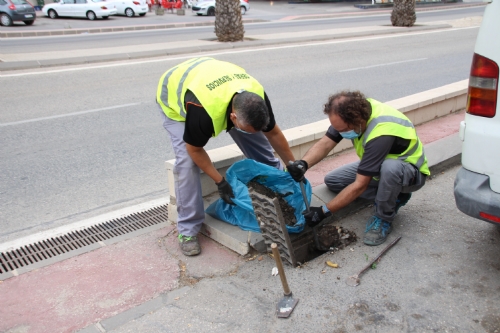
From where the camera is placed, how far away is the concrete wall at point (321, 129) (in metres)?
4.03

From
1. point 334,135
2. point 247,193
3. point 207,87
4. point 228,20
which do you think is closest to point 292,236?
point 247,193

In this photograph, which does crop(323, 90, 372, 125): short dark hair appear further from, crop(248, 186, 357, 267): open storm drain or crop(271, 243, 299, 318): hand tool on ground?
crop(271, 243, 299, 318): hand tool on ground

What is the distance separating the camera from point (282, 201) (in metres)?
3.76

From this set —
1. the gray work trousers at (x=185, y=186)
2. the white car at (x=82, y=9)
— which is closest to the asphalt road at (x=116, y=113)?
the gray work trousers at (x=185, y=186)

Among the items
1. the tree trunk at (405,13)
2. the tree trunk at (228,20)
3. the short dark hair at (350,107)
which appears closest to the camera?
the short dark hair at (350,107)

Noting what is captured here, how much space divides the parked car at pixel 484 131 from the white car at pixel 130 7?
27461 mm

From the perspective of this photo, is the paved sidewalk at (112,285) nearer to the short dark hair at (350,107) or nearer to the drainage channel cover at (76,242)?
the drainage channel cover at (76,242)

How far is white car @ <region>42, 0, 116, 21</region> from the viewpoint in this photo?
2575 cm

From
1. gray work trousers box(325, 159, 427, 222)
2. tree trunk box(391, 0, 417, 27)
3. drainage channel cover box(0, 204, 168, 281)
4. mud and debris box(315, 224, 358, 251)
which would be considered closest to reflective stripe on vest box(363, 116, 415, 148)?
gray work trousers box(325, 159, 427, 222)

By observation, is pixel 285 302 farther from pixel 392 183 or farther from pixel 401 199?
pixel 401 199

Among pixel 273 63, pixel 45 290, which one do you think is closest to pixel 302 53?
pixel 273 63

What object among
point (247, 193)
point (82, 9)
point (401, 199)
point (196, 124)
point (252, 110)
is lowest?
point (401, 199)

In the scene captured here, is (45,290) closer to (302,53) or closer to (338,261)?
(338,261)

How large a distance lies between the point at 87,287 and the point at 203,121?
1.33m
